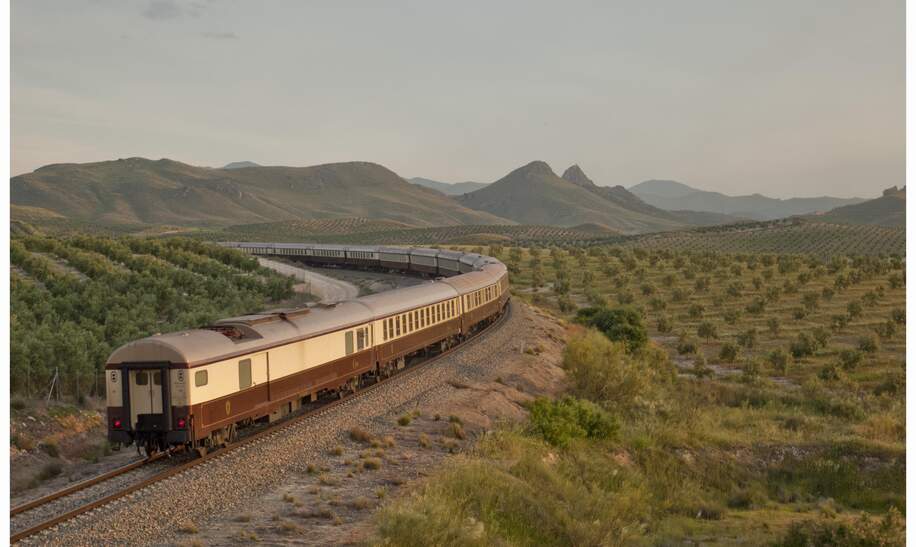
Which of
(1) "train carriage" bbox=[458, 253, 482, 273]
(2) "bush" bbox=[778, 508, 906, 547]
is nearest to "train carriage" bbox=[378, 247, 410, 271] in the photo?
(1) "train carriage" bbox=[458, 253, 482, 273]

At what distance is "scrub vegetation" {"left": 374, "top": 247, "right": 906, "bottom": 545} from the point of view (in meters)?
15.6

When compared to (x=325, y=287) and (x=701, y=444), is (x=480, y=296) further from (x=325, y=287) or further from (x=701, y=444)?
(x=325, y=287)

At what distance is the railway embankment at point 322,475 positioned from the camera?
13164mm

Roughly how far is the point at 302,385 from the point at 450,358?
11074 millimetres

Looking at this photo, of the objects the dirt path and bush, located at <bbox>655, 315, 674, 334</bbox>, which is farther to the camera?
the dirt path

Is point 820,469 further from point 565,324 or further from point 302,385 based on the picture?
point 565,324

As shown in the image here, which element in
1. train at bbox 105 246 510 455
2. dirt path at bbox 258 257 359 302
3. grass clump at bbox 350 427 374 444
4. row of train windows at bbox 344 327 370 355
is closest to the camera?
train at bbox 105 246 510 455

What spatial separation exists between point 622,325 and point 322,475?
Result: 2876cm

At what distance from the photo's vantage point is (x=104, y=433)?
822 inches

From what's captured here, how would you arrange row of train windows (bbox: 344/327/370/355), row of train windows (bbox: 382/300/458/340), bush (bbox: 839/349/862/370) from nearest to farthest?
row of train windows (bbox: 344/327/370/355) → row of train windows (bbox: 382/300/458/340) → bush (bbox: 839/349/862/370)

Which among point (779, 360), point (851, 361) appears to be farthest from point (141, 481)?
point (851, 361)

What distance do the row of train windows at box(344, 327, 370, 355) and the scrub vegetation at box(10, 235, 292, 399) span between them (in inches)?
287

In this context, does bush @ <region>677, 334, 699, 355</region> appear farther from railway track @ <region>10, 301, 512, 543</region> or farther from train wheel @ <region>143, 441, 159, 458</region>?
train wheel @ <region>143, 441, 159, 458</region>

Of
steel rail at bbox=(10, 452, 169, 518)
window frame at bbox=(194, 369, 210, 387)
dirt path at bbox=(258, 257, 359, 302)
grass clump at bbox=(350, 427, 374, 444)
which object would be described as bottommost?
dirt path at bbox=(258, 257, 359, 302)
